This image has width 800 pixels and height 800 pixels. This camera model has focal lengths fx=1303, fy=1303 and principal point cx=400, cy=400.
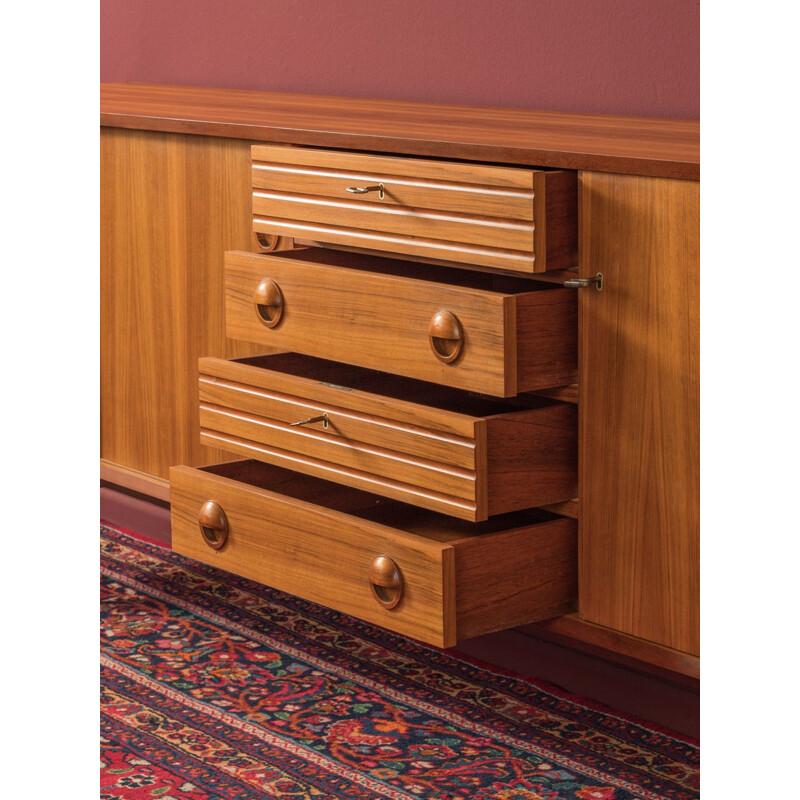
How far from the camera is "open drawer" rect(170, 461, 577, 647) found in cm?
165

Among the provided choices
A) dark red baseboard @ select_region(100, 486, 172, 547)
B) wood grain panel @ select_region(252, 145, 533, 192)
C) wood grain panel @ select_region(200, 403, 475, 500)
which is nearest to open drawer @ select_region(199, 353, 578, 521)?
wood grain panel @ select_region(200, 403, 475, 500)

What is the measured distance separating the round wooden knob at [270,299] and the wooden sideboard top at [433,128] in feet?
0.73

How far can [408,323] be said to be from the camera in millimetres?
1698

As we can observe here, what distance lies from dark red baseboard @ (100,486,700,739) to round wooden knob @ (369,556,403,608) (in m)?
0.40

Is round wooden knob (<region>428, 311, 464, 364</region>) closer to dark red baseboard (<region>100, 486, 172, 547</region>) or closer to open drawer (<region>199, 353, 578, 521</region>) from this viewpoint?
open drawer (<region>199, 353, 578, 521</region>)

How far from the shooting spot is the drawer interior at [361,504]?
6.16 feet

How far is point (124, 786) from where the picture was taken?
5.64ft

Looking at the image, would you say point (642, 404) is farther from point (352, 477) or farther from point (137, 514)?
point (137, 514)

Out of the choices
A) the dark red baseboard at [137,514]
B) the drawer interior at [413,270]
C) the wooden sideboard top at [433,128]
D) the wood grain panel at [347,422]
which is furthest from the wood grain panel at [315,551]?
the dark red baseboard at [137,514]

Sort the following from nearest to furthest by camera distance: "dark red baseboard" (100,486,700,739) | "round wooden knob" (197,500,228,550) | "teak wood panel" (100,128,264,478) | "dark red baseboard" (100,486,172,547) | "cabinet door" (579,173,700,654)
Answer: "cabinet door" (579,173,700,654), "dark red baseboard" (100,486,700,739), "round wooden knob" (197,500,228,550), "teak wood panel" (100,128,264,478), "dark red baseboard" (100,486,172,547)

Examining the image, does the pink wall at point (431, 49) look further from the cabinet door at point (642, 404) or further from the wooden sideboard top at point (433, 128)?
the cabinet door at point (642, 404)

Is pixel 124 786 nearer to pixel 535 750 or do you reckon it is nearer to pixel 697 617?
pixel 535 750

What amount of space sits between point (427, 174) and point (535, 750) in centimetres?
80
